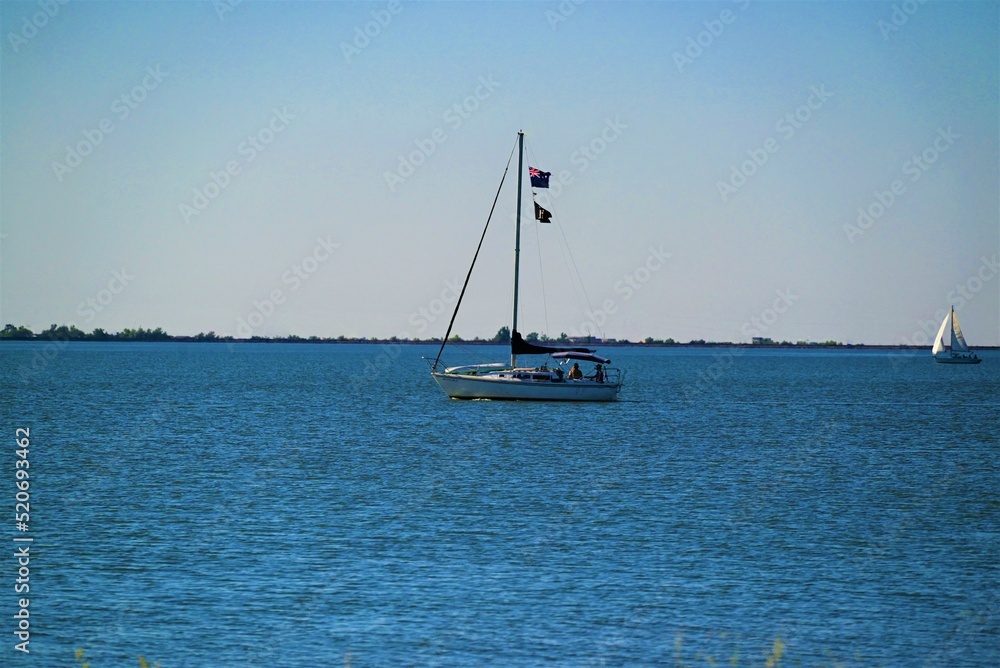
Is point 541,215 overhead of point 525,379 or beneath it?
overhead

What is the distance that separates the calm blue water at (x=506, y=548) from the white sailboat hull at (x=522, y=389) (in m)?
12.7

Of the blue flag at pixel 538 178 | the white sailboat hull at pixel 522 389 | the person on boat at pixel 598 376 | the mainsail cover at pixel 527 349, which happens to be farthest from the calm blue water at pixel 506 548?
the blue flag at pixel 538 178

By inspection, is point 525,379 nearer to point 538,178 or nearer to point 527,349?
point 527,349

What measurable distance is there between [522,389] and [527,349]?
2.79 meters

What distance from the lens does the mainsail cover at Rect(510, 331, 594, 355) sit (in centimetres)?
7838

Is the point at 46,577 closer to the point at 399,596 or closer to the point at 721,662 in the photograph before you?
the point at 399,596

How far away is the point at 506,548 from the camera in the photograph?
30.3 m

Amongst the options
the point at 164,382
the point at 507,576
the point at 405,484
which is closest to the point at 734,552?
the point at 507,576

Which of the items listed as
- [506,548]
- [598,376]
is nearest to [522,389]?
[598,376]

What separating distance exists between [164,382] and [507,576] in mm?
110153

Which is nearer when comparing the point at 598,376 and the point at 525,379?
the point at 525,379

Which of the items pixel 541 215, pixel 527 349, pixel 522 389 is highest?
pixel 541 215

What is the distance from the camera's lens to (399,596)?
25062 millimetres

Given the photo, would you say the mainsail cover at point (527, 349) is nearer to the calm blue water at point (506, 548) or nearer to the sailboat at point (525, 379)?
the sailboat at point (525, 379)
